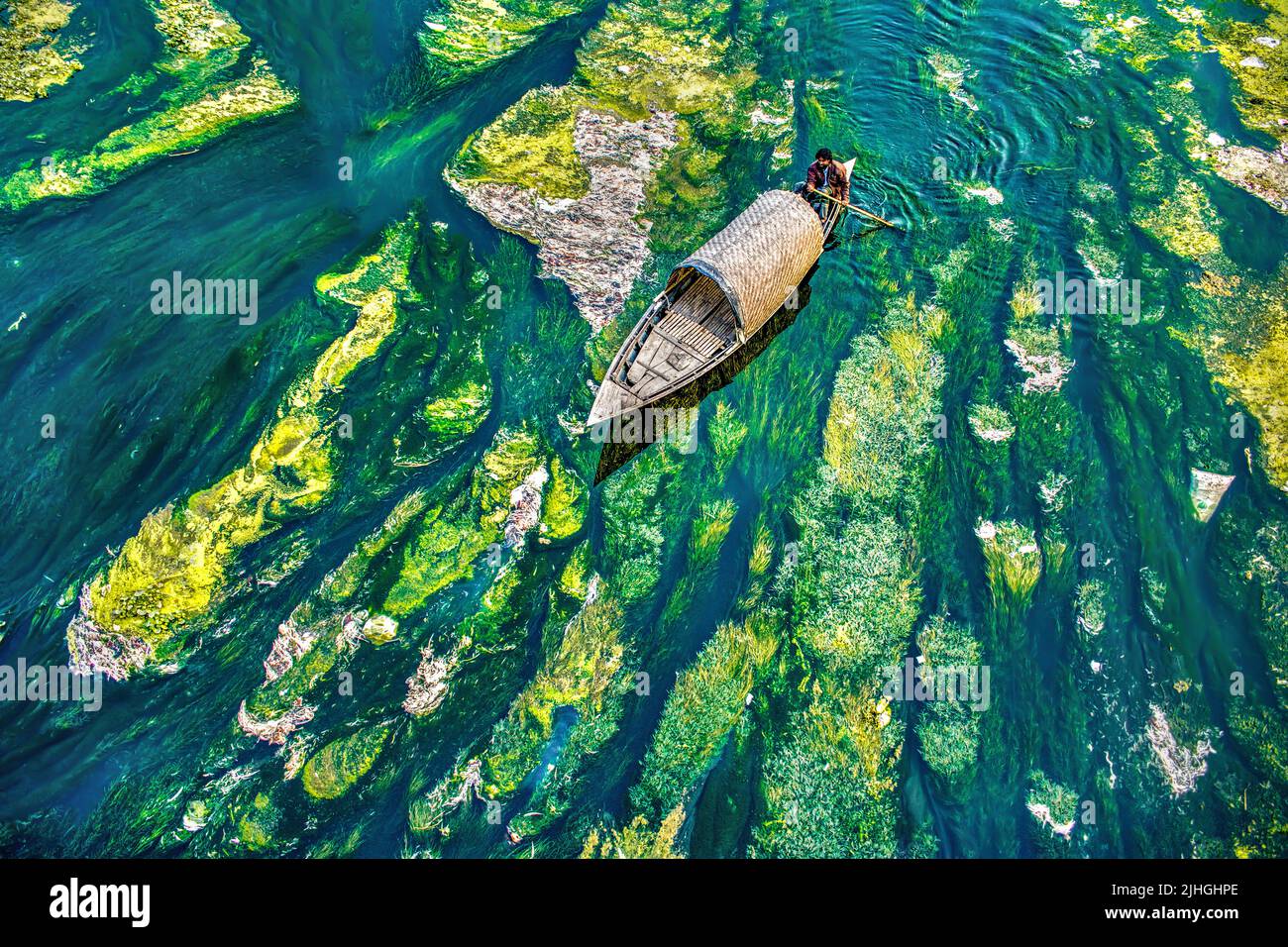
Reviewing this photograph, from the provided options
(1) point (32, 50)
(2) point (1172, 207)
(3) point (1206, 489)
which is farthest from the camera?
(1) point (32, 50)

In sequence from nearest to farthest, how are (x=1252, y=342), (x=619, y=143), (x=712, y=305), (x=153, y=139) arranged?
1. (x=712, y=305)
2. (x=1252, y=342)
3. (x=153, y=139)
4. (x=619, y=143)

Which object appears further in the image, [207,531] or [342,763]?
[207,531]

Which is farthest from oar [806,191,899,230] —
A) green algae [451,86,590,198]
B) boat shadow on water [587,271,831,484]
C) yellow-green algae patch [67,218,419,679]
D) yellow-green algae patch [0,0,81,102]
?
yellow-green algae patch [0,0,81,102]

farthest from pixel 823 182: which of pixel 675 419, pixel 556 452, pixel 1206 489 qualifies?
pixel 1206 489

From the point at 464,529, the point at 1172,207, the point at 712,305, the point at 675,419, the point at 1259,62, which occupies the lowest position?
the point at 464,529

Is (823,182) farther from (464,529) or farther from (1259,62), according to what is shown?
(1259,62)

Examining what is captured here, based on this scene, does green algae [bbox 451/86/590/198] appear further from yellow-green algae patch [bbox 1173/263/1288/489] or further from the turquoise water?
yellow-green algae patch [bbox 1173/263/1288/489]

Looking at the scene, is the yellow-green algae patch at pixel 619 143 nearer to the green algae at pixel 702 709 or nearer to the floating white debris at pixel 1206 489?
the green algae at pixel 702 709
